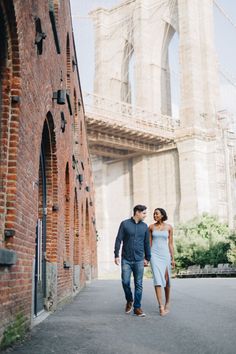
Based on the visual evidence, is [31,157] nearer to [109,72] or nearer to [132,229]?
[132,229]

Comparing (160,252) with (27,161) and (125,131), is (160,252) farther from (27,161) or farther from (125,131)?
(125,131)

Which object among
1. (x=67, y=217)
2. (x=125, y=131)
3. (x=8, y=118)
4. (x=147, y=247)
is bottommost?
(x=147, y=247)

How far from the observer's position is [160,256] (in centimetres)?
631

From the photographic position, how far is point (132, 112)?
123 feet

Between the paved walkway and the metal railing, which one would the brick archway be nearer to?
the paved walkway

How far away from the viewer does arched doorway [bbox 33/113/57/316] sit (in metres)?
6.53

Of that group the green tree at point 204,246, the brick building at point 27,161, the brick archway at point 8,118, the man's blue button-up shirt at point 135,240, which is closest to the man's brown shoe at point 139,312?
the man's blue button-up shirt at point 135,240

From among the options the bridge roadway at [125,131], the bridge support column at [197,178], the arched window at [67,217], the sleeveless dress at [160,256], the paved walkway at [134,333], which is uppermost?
the bridge roadway at [125,131]

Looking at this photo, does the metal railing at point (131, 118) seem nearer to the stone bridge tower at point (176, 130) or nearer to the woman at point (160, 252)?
the stone bridge tower at point (176, 130)

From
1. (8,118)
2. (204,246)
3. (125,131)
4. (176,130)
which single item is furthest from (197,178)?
(8,118)

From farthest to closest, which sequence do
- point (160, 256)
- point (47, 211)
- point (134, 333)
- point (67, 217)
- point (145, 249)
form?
1. point (67, 217)
2. point (47, 211)
3. point (145, 249)
4. point (160, 256)
5. point (134, 333)

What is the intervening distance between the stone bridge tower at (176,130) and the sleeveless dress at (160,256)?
1142 inches

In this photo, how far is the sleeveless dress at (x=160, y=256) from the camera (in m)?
6.22

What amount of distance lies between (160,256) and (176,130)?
3192cm
